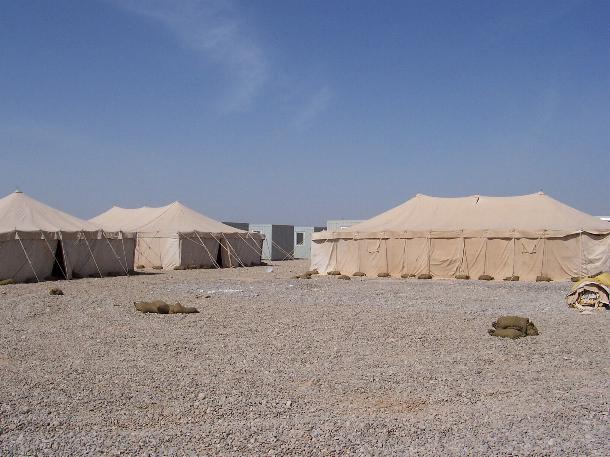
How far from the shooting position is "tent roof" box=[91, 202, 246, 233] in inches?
1281

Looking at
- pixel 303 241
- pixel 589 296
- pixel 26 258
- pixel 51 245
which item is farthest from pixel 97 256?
pixel 303 241

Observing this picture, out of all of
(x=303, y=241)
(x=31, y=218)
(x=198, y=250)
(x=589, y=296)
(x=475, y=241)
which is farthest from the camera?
(x=303, y=241)

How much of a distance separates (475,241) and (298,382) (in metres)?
19.4

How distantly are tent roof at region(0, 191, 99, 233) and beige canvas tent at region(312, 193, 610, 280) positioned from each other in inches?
429

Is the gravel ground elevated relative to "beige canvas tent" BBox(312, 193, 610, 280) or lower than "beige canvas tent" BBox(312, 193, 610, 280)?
lower

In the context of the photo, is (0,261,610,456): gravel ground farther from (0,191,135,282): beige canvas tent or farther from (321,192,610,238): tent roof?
(321,192,610,238): tent roof

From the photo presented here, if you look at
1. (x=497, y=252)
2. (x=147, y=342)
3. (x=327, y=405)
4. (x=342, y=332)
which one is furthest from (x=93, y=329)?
(x=497, y=252)

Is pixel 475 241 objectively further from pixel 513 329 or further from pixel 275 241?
pixel 275 241

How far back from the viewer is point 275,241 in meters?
45.1

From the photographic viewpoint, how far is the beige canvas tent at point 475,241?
81.4 feet

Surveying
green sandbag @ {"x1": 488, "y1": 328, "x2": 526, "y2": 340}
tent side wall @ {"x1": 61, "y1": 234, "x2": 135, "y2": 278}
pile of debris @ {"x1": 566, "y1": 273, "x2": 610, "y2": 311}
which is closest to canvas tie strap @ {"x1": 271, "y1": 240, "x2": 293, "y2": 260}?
tent side wall @ {"x1": 61, "y1": 234, "x2": 135, "y2": 278}

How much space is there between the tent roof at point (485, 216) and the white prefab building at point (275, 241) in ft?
51.4

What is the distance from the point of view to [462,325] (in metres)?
12.2

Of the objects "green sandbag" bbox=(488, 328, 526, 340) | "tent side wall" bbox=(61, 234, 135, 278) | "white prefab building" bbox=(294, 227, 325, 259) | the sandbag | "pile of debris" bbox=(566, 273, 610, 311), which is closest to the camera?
"green sandbag" bbox=(488, 328, 526, 340)
